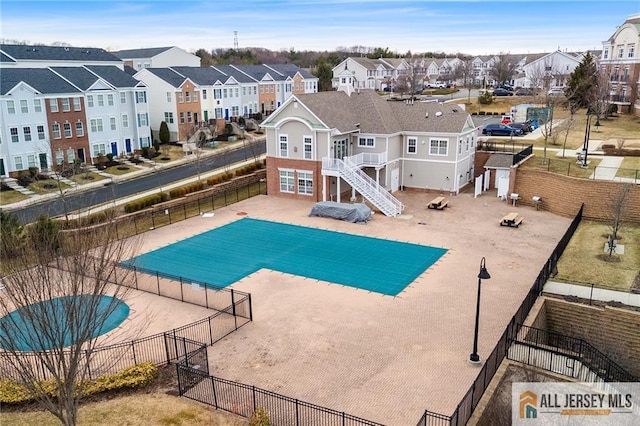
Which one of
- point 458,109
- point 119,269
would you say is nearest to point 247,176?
point 458,109

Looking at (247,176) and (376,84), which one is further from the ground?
(376,84)

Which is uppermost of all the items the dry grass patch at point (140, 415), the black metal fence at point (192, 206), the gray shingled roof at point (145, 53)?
the gray shingled roof at point (145, 53)

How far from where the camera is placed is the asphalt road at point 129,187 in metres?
38.7

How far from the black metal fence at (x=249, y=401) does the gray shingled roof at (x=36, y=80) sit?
41.4 metres

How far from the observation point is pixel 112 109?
56.6 meters

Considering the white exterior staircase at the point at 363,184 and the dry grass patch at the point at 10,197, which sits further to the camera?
the dry grass patch at the point at 10,197

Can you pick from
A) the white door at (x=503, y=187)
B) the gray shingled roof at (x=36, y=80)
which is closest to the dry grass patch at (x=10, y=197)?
the gray shingled roof at (x=36, y=80)

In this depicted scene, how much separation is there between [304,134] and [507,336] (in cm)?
2470

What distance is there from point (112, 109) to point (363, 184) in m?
33.1

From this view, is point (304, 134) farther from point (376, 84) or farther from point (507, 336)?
point (376, 84)

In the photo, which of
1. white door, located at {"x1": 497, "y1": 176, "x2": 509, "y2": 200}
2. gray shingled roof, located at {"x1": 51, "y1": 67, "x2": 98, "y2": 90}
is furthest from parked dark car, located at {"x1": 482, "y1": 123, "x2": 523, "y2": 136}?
gray shingled roof, located at {"x1": 51, "y1": 67, "x2": 98, "y2": 90}

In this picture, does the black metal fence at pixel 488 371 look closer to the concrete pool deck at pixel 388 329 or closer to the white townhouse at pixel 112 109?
the concrete pool deck at pixel 388 329

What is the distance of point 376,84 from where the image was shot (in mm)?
124625

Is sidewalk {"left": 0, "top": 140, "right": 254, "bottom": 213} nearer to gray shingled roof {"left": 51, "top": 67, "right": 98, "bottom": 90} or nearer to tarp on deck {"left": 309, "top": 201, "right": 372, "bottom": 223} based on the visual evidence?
gray shingled roof {"left": 51, "top": 67, "right": 98, "bottom": 90}
